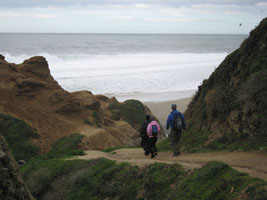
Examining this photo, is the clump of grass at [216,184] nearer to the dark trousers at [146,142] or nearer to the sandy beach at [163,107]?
the dark trousers at [146,142]

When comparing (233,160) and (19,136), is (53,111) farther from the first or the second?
(233,160)

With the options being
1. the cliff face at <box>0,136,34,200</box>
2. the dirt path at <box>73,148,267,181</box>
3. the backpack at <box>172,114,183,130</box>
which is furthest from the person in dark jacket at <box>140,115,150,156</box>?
the cliff face at <box>0,136,34,200</box>

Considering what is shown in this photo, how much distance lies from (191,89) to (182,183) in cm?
3026

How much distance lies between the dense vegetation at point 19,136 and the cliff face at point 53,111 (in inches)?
19.3

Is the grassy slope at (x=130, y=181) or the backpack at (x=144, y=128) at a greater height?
the backpack at (x=144, y=128)

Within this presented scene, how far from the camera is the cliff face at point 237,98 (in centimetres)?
942

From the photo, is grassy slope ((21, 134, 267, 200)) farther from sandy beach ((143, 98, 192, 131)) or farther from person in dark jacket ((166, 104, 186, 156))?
sandy beach ((143, 98, 192, 131))

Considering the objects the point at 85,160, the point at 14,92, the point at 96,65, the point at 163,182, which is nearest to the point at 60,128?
the point at 14,92

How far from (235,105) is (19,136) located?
10193 millimetres

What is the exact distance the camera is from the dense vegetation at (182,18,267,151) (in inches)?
364

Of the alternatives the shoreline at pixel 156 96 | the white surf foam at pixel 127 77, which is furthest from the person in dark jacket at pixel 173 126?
the white surf foam at pixel 127 77

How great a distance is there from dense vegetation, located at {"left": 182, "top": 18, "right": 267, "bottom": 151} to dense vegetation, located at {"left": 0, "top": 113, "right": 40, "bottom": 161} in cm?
727

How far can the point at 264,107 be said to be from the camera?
9.16 metres

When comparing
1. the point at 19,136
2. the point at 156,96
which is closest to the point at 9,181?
the point at 19,136
